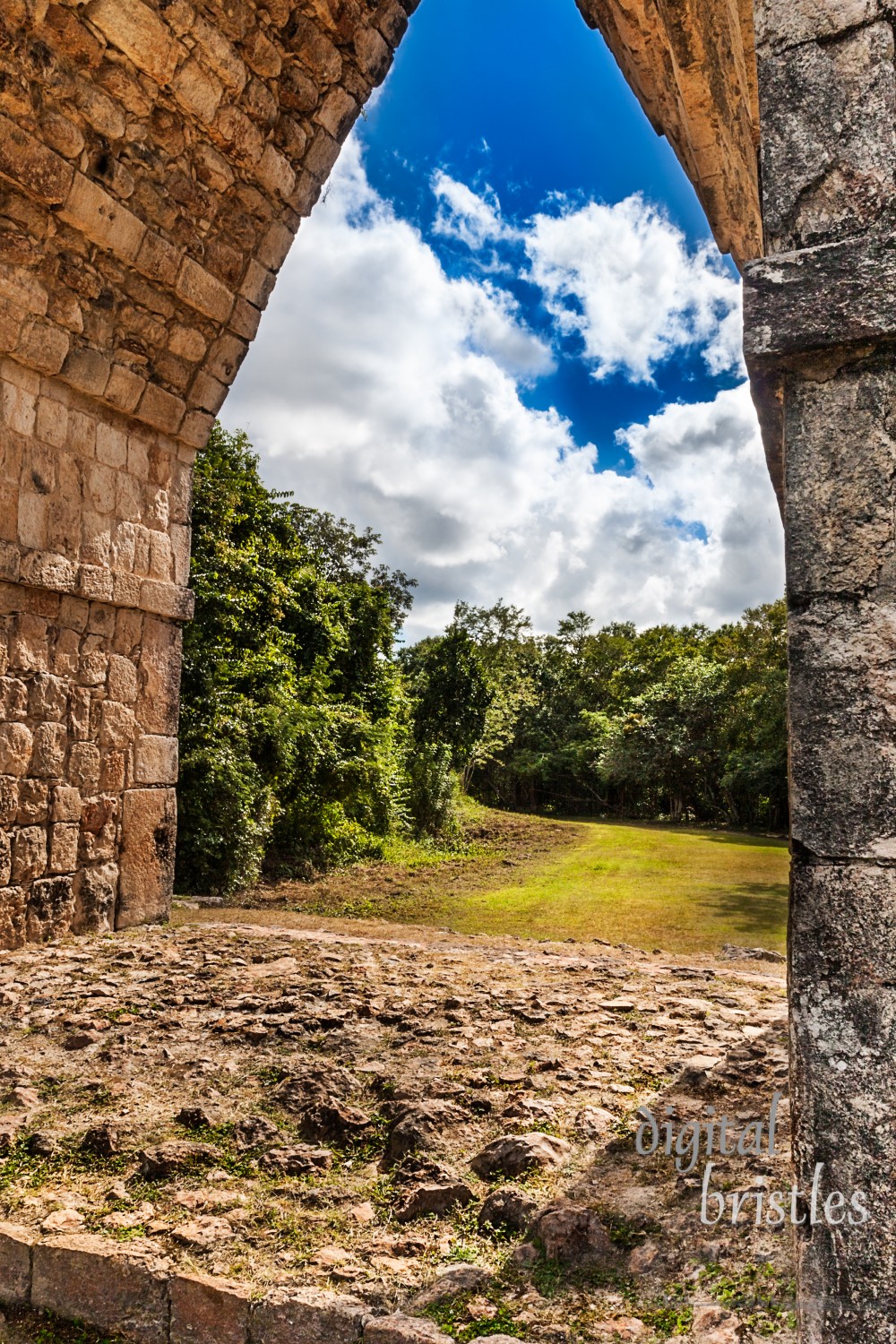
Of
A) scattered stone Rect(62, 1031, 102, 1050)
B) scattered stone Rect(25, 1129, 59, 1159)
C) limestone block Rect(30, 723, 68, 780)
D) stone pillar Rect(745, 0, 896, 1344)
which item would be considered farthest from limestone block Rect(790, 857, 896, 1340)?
limestone block Rect(30, 723, 68, 780)

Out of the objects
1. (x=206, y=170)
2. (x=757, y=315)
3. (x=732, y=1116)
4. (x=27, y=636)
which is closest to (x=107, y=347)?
(x=206, y=170)

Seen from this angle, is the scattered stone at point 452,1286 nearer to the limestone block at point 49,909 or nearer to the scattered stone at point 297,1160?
the scattered stone at point 297,1160

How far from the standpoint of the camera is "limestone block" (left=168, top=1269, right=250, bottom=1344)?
1.83m

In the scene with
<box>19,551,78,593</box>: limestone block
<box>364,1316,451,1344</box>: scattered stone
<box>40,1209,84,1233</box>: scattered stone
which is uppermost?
<box>19,551,78,593</box>: limestone block

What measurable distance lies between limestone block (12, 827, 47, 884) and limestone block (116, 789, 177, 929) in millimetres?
580

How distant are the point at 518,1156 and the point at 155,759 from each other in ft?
12.9

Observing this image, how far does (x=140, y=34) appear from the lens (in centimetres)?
420

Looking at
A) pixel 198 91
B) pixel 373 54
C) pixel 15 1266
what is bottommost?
pixel 15 1266

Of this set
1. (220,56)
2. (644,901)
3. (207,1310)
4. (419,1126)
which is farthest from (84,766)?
(644,901)

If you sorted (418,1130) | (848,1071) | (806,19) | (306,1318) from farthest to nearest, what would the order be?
(418,1130) → (306,1318) → (806,19) → (848,1071)

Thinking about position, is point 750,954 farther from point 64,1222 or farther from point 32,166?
point 32,166

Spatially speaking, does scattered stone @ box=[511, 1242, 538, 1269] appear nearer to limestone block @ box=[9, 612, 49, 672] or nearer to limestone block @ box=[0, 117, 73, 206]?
limestone block @ box=[9, 612, 49, 672]

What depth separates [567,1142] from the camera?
241 cm

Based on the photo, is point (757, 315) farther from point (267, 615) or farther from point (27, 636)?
point (267, 615)
